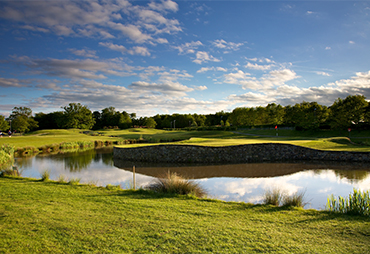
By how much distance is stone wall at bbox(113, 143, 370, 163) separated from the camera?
56.9 feet

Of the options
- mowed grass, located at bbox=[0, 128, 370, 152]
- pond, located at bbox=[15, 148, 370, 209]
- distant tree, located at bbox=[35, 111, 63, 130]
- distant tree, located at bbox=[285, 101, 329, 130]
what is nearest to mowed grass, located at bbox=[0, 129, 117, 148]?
mowed grass, located at bbox=[0, 128, 370, 152]

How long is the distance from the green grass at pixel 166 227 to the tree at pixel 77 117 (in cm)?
6589

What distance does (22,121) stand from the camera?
2329 inches

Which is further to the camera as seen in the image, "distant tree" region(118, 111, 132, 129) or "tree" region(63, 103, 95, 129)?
"distant tree" region(118, 111, 132, 129)

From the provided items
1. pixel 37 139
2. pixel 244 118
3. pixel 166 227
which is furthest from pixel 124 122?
pixel 166 227

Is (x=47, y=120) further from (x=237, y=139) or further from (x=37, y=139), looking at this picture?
(x=237, y=139)

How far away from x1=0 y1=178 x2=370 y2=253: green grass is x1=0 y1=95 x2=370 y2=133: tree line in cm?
3820

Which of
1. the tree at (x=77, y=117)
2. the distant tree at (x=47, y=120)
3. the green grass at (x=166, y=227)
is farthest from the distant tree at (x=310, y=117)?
the distant tree at (x=47, y=120)

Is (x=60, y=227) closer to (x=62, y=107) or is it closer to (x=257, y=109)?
(x=257, y=109)

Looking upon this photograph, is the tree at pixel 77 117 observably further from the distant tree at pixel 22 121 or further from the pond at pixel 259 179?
the pond at pixel 259 179

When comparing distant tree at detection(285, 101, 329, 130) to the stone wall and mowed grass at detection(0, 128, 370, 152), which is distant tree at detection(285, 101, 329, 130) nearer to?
mowed grass at detection(0, 128, 370, 152)

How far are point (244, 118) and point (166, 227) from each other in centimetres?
5814

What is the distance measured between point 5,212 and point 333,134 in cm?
4200

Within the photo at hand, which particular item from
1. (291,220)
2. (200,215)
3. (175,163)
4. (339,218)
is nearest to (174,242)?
(200,215)
